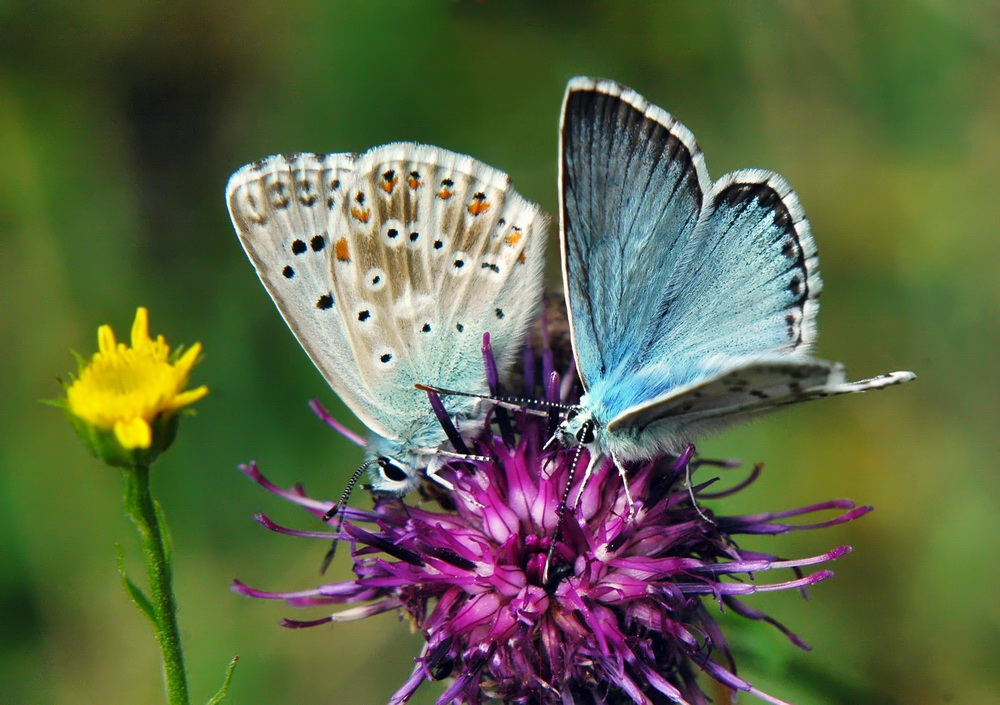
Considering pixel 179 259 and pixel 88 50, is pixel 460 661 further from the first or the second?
pixel 88 50

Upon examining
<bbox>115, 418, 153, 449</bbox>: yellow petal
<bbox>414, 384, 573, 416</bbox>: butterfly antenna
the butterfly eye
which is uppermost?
<bbox>115, 418, 153, 449</bbox>: yellow petal

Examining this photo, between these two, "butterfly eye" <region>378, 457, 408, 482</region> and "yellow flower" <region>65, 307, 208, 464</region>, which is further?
"butterfly eye" <region>378, 457, 408, 482</region>

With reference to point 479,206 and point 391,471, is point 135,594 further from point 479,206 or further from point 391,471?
point 479,206

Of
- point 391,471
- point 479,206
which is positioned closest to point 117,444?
point 391,471

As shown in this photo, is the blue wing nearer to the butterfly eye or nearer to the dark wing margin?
→ the dark wing margin

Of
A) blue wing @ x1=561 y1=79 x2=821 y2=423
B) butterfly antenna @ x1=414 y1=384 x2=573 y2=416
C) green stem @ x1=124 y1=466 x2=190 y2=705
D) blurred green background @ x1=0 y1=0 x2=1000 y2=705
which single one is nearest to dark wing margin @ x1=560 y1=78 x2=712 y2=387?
blue wing @ x1=561 y1=79 x2=821 y2=423

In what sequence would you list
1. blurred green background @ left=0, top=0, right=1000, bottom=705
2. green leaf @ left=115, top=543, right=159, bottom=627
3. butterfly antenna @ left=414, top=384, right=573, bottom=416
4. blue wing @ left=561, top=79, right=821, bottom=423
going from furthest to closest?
blurred green background @ left=0, top=0, right=1000, bottom=705 < butterfly antenna @ left=414, top=384, right=573, bottom=416 < blue wing @ left=561, top=79, right=821, bottom=423 < green leaf @ left=115, top=543, right=159, bottom=627

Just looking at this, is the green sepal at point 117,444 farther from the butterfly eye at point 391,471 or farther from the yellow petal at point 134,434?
the butterfly eye at point 391,471
